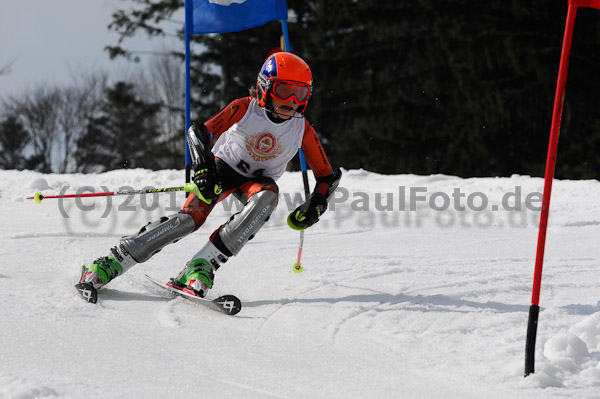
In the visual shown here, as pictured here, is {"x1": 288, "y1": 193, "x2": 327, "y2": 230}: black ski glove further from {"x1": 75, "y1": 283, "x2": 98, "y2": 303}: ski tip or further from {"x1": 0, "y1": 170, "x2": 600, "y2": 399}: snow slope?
{"x1": 75, "y1": 283, "x2": 98, "y2": 303}: ski tip

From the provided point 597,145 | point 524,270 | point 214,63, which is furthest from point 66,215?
point 214,63

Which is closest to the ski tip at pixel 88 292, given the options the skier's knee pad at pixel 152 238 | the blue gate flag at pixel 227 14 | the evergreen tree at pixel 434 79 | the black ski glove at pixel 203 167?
the skier's knee pad at pixel 152 238

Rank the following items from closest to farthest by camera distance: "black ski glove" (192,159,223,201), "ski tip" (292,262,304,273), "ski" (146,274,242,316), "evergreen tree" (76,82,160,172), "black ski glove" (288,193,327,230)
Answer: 1. "ski" (146,274,242,316)
2. "black ski glove" (192,159,223,201)
3. "black ski glove" (288,193,327,230)
4. "ski tip" (292,262,304,273)
5. "evergreen tree" (76,82,160,172)

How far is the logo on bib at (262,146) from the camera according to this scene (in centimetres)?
427

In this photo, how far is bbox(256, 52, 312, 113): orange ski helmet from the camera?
4.04 m

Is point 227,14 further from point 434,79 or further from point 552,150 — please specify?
point 434,79

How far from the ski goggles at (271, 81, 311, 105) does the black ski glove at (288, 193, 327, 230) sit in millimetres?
687

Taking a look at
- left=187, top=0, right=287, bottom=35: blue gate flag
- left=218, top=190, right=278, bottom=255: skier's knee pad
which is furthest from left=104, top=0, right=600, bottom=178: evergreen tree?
left=218, top=190, right=278, bottom=255: skier's knee pad

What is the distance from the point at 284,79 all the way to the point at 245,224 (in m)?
0.97

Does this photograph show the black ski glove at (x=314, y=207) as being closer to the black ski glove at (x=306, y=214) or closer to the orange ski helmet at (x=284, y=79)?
the black ski glove at (x=306, y=214)

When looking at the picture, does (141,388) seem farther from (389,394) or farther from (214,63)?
(214,63)

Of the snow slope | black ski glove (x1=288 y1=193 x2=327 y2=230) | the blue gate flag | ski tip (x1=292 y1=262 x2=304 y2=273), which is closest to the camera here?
the snow slope

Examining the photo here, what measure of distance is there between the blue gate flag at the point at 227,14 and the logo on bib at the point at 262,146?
11.5 ft

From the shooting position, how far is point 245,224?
13.1ft
